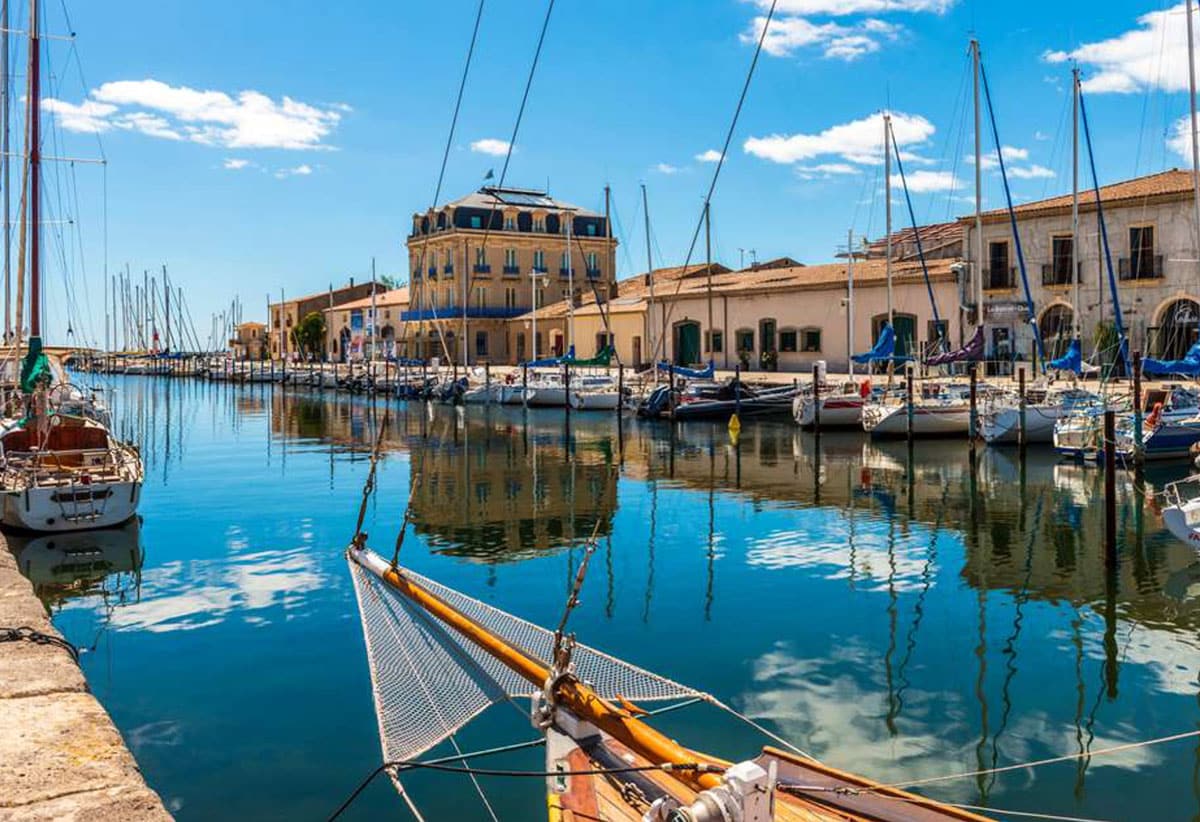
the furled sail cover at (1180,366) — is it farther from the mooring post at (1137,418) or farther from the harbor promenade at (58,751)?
the harbor promenade at (58,751)

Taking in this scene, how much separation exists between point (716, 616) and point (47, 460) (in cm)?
1448

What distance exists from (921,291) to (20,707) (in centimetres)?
4584

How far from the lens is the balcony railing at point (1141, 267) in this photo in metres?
41.4

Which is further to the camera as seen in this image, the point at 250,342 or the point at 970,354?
the point at 250,342

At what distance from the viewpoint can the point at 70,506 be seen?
1970 centimetres

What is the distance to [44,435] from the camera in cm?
2109

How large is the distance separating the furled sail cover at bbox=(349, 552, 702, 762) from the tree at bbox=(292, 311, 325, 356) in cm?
9738

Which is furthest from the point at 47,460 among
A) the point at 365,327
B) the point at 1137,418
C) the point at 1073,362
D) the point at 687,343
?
the point at 365,327

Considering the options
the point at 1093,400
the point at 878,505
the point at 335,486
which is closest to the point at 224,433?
the point at 335,486

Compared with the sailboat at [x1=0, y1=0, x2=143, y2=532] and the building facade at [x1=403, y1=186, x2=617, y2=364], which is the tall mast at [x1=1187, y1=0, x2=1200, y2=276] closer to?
the sailboat at [x1=0, y1=0, x2=143, y2=532]

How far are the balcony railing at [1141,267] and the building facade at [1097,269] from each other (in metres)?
0.04

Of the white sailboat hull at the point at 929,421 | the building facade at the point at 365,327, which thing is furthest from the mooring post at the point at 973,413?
the building facade at the point at 365,327

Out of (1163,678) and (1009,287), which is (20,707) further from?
(1009,287)

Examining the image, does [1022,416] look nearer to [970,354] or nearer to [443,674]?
[970,354]
